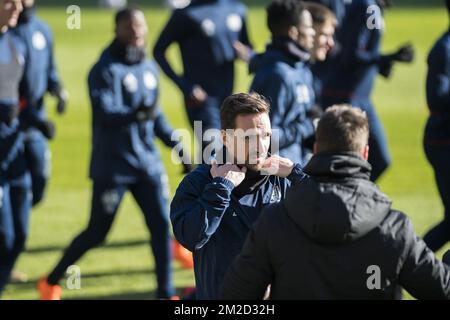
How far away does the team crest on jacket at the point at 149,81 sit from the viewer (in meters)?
9.07

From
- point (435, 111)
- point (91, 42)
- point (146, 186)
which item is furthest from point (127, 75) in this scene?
point (91, 42)

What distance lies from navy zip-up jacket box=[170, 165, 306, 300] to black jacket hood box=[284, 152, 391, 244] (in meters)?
0.63

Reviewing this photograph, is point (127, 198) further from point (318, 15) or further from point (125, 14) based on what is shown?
point (318, 15)

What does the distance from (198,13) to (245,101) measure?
5.44m

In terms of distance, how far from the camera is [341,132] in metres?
4.73

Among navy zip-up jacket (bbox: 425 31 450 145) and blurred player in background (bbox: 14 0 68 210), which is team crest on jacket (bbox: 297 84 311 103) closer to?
navy zip-up jacket (bbox: 425 31 450 145)

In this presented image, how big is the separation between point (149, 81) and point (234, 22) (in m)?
2.13

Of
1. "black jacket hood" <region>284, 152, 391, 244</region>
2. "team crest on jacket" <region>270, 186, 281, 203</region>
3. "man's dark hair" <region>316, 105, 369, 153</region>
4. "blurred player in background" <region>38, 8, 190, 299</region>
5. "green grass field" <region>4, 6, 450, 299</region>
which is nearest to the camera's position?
"black jacket hood" <region>284, 152, 391, 244</region>

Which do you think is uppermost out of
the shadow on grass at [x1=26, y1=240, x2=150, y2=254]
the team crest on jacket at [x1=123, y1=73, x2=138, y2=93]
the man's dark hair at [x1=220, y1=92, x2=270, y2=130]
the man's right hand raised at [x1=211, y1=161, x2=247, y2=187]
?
the team crest on jacket at [x1=123, y1=73, x2=138, y2=93]

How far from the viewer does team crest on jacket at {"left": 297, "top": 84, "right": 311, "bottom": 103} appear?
323 inches

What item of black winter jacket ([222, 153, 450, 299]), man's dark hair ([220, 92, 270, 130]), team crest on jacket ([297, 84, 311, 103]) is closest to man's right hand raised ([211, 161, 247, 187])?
man's dark hair ([220, 92, 270, 130])

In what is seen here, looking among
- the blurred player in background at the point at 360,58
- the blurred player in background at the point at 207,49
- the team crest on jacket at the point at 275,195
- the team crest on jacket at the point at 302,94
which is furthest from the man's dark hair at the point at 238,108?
the blurred player in background at the point at 360,58
